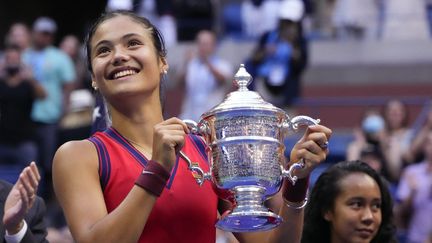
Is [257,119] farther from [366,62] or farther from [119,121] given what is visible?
[366,62]

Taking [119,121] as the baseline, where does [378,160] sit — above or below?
below

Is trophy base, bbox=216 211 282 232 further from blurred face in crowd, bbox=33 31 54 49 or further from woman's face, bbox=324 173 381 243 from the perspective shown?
blurred face in crowd, bbox=33 31 54 49

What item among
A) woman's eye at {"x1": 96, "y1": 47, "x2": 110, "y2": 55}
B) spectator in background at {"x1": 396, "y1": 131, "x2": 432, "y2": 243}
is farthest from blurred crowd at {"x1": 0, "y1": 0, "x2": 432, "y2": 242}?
woman's eye at {"x1": 96, "y1": 47, "x2": 110, "y2": 55}

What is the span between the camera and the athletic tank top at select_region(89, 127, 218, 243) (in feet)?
12.3

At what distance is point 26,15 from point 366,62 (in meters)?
6.76

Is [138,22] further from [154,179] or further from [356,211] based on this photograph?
[356,211]

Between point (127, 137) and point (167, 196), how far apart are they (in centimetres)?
26

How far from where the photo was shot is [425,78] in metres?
14.0

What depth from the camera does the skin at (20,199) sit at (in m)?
4.17

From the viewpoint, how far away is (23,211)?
4.36m

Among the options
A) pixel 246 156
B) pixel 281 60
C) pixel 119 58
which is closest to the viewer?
pixel 246 156

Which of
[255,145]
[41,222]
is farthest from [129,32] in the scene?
[41,222]

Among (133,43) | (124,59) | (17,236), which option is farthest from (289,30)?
(124,59)

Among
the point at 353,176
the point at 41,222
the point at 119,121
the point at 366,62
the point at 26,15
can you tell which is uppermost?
the point at 119,121
